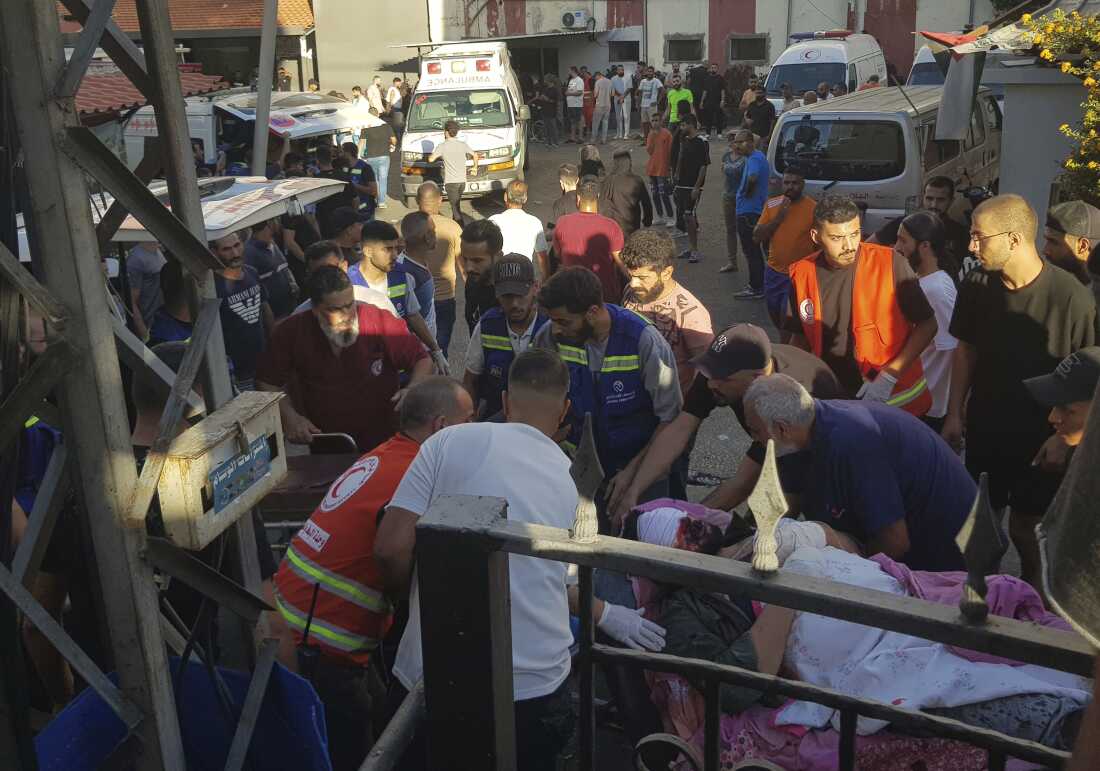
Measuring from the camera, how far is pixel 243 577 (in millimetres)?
2984

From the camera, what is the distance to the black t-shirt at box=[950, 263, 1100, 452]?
457 centimetres

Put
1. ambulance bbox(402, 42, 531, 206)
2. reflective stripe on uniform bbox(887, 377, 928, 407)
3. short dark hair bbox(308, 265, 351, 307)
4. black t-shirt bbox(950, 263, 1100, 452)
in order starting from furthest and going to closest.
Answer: ambulance bbox(402, 42, 531, 206), reflective stripe on uniform bbox(887, 377, 928, 407), short dark hair bbox(308, 265, 351, 307), black t-shirt bbox(950, 263, 1100, 452)

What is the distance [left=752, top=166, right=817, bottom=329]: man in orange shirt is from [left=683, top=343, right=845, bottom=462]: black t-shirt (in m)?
3.11

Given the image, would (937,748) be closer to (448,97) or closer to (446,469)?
(446,469)

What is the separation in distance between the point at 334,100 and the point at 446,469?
16.4 metres

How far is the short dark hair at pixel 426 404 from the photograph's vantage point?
11.8ft

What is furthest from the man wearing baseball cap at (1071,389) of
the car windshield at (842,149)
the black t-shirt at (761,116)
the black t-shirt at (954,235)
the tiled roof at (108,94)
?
the black t-shirt at (761,116)

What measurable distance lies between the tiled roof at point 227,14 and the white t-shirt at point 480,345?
23631 millimetres

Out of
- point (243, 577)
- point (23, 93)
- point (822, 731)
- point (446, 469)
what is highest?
point (23, 93)

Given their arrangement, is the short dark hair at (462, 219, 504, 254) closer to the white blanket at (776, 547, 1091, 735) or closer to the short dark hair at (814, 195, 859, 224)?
the short dark hair at (814, 195, 859, 224)

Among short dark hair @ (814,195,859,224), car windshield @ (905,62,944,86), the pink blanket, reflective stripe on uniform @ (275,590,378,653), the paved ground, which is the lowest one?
the paved ground

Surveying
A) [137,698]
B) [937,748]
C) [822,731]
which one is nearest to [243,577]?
[137,698]

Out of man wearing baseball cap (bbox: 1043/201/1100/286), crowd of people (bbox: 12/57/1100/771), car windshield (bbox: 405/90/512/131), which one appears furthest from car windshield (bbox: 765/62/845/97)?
man wearing baseball cap (bbox: 1043/201/1100/286)

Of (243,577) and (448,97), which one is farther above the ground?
(448,97)
